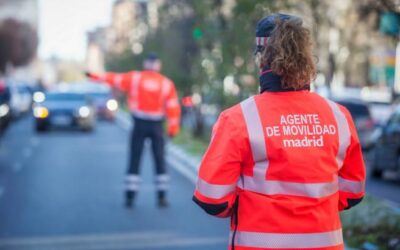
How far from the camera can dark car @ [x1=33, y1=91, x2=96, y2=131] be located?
32844mm

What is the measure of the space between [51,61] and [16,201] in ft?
505

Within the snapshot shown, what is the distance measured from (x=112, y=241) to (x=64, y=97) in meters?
24.8

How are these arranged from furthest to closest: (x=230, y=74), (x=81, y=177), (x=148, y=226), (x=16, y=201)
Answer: (x=230, y=74) < (x=81, y=177) < (x=16, y=201) < (x=148, y=226)

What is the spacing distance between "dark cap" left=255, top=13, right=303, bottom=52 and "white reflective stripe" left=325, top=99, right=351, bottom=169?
0.42 meters

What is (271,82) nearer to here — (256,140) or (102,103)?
(256,140)

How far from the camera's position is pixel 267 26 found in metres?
3.94

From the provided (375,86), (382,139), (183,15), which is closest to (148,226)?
(382,139)

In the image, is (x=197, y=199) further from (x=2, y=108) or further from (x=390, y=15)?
(x=2, y=108)

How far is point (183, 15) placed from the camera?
100ft

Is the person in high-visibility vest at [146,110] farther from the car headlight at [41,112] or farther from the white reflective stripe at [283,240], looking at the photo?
the car headlight at [41,112]

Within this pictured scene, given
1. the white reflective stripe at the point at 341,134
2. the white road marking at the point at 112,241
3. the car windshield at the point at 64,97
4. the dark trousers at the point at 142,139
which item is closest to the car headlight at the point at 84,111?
the car windshield at the point at 64,97

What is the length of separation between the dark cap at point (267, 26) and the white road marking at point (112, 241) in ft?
18.5

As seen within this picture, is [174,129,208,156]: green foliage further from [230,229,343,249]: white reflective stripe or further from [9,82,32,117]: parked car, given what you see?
[9,82,32,117]: parked car

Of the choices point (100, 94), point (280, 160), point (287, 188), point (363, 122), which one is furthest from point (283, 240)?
point (100, 94)
